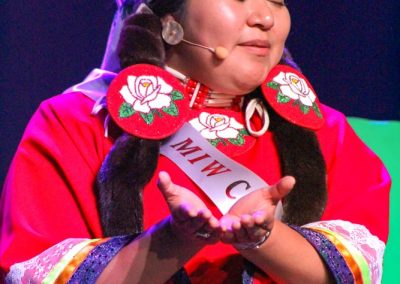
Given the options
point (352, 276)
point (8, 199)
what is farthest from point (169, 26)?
point (352, 276)

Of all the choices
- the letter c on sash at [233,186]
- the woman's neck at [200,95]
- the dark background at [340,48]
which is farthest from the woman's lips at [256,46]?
the dark background at [340,48]

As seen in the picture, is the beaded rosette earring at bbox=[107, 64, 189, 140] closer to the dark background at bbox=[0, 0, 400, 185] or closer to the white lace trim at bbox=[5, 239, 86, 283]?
the white lace trim at bbox=[5, 239, 86, 283]

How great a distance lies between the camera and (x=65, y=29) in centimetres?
246

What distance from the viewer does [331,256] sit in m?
1.64

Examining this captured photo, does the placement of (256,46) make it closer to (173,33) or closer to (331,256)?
(173,33)

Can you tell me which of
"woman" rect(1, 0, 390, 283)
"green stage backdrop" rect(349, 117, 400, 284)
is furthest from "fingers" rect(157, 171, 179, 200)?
"green stage backdrop" rect(349, 117, 400, 284)

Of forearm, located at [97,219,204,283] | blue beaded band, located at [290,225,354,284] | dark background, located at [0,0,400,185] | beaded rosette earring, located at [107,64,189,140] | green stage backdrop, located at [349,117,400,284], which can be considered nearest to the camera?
forearm, located at [97,219,204,283]

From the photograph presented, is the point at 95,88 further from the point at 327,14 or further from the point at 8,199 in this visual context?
the point at 327,14

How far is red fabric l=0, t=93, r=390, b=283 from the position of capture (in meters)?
1.68

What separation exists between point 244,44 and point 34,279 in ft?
1.79

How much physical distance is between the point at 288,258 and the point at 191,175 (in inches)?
10.1

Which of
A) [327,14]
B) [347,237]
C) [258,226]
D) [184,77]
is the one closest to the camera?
[258,226]

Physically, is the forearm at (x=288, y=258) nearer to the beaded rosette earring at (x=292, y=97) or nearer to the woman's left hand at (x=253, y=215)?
the woman's left hand at (x=253, y=215)

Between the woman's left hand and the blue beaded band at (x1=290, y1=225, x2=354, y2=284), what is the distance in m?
0.19
